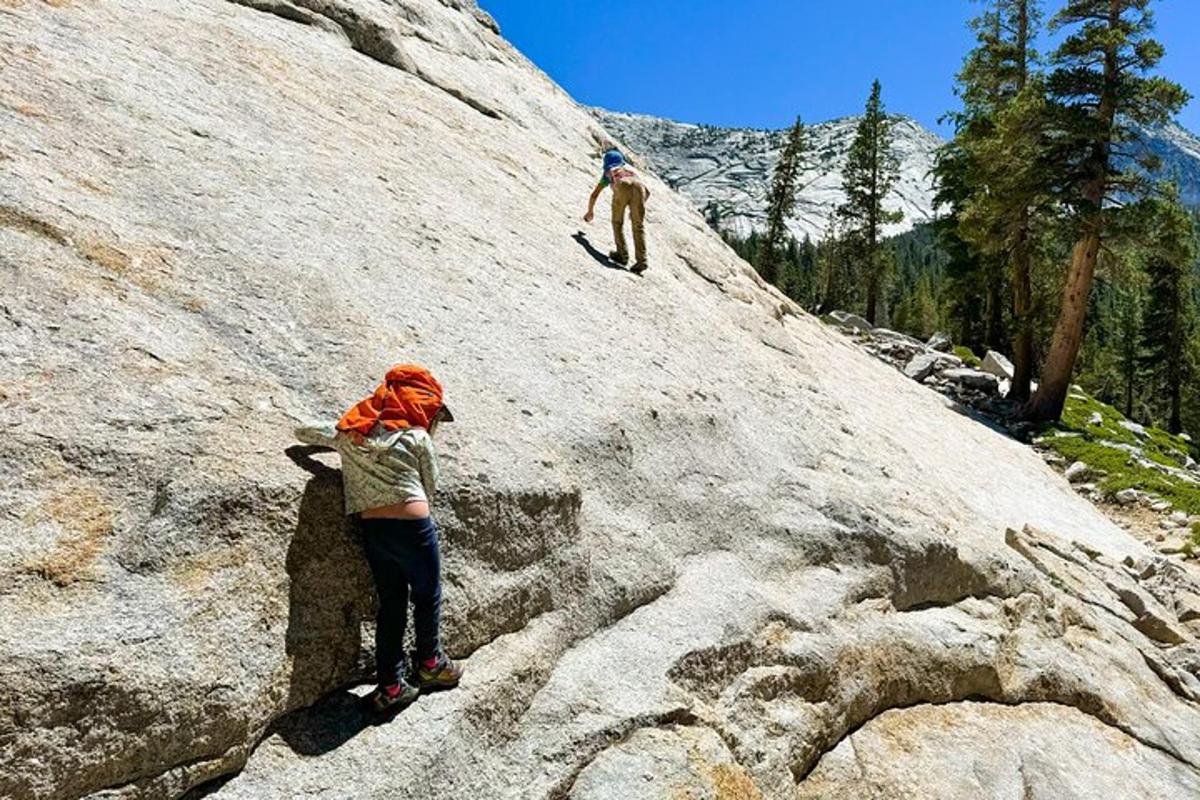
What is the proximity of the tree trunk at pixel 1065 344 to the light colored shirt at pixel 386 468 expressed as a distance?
25458 millimetres

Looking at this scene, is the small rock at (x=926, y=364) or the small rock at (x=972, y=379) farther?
the small rock at (x=926, y=364)

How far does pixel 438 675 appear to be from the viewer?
4957mm

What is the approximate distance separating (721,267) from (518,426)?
10.00 meters

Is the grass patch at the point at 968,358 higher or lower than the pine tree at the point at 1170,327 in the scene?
lower

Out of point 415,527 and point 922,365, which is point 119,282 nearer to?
point 415,527

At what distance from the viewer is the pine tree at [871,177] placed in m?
49.3

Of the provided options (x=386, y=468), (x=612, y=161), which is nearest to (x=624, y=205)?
(x=612, y=161)

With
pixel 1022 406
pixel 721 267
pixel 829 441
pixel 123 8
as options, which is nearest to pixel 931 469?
pixel 829 441

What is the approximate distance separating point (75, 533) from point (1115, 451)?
84.7ft

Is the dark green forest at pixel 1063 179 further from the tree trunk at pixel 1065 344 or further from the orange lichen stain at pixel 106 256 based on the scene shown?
the orange lichen stain at pixel 106 256

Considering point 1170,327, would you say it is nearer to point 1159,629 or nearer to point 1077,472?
point 1077,472

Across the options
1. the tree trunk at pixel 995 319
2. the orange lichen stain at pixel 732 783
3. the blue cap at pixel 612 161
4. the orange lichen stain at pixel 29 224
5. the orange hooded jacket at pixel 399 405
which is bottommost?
the orange lichen stain at pixel 732 783

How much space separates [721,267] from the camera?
15797 millimetres

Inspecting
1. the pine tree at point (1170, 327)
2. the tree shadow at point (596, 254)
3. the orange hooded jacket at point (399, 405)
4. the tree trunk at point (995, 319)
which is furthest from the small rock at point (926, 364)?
the orange hooded jacket at point (399, 405)
